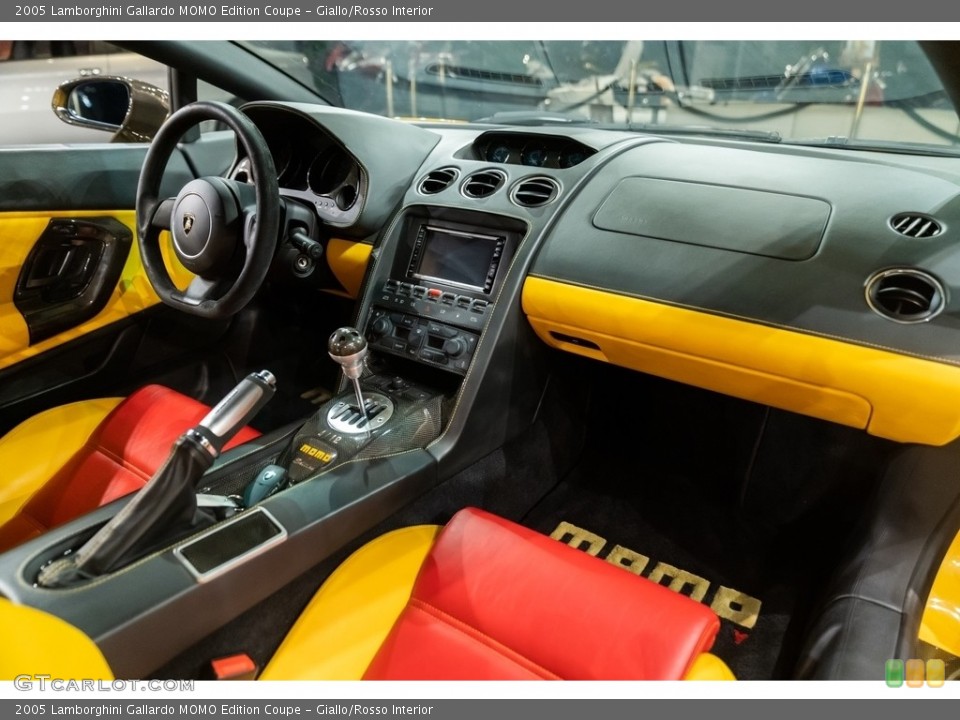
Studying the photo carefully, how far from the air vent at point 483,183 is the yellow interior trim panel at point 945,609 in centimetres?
130

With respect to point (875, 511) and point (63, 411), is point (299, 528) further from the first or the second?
point (875, 511)

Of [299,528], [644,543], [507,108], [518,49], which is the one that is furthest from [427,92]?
[299,528]

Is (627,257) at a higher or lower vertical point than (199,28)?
lower

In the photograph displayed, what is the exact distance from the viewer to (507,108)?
8.11ft

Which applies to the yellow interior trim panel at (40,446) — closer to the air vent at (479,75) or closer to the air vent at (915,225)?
the air vent at (915,225)

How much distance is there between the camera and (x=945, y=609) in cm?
126

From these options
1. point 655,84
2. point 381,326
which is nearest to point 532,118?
point 655,84

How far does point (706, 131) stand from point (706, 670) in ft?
4.91

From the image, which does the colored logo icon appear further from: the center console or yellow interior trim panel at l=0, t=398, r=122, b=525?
yellow interior trim panel at l=0, t=398, r=122, b=525

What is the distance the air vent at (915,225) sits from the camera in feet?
4.21

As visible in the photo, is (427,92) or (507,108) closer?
(507,108)

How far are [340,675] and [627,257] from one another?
1.02m

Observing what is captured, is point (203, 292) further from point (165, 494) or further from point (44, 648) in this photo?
point (44, 648)

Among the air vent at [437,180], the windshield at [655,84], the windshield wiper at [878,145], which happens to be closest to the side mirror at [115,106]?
the windshield at [655,84]
